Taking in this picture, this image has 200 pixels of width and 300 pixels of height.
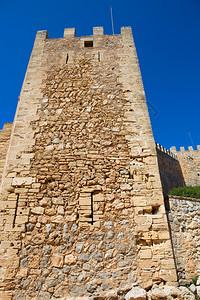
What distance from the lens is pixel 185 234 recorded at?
5227mm

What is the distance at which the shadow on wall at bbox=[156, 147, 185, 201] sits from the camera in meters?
15.0

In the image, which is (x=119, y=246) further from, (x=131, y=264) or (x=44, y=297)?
(x=44, y=297)

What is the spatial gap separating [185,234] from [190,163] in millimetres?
15473

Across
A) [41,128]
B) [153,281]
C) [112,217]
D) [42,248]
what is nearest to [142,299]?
[153,281]

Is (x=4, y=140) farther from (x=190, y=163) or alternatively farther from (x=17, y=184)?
(x=190, y=163)

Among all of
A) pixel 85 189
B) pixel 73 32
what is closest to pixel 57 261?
pixel 85 189

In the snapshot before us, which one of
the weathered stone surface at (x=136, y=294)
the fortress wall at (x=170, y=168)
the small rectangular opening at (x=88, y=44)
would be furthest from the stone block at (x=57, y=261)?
the fortress wall at (x=170, y=168)

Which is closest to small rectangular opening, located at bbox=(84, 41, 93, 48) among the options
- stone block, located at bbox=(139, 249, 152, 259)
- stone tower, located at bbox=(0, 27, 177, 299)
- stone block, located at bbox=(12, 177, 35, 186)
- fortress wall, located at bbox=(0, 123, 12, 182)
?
stone tower, located at bbox=(0, 27, 177, 299)

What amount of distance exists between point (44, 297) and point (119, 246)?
4.88 feet

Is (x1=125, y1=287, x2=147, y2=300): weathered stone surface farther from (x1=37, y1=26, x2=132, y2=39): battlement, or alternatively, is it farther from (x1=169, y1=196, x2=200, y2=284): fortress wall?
(x1=37, y1=26, x2=132, y2=39): battlement

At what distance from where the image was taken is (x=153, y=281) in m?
3.23

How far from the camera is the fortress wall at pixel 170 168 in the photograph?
15.2m

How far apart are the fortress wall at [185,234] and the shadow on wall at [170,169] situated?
9.08 metres

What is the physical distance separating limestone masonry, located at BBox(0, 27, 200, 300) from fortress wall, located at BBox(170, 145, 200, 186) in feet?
46.0
